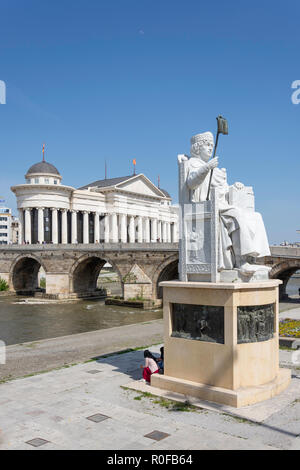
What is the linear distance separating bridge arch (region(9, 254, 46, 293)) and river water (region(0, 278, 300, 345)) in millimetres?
5689

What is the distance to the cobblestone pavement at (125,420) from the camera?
653 cm

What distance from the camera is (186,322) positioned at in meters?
8.89

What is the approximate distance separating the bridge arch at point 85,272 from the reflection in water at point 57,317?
7.20 feet

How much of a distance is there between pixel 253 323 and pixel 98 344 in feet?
27.0

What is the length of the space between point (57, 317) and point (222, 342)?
23591mm

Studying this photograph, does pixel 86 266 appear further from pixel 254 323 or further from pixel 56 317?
pixel 254 323

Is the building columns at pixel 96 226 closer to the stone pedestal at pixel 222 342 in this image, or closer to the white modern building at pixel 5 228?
the white modern building at pixel 5 228

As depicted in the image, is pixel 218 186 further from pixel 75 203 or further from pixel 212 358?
pixel 75 203

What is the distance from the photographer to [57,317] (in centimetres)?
3016

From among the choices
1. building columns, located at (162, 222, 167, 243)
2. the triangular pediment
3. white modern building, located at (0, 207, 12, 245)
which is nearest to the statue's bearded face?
the triangular pediment

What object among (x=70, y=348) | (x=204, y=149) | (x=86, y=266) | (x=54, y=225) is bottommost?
(x=70, y=348)

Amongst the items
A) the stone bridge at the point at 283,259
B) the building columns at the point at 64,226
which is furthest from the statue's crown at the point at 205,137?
the building columns at the point at 64,226

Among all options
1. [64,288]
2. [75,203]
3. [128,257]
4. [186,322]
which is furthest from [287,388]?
[75,203]

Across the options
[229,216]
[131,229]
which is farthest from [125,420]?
[131,229]
